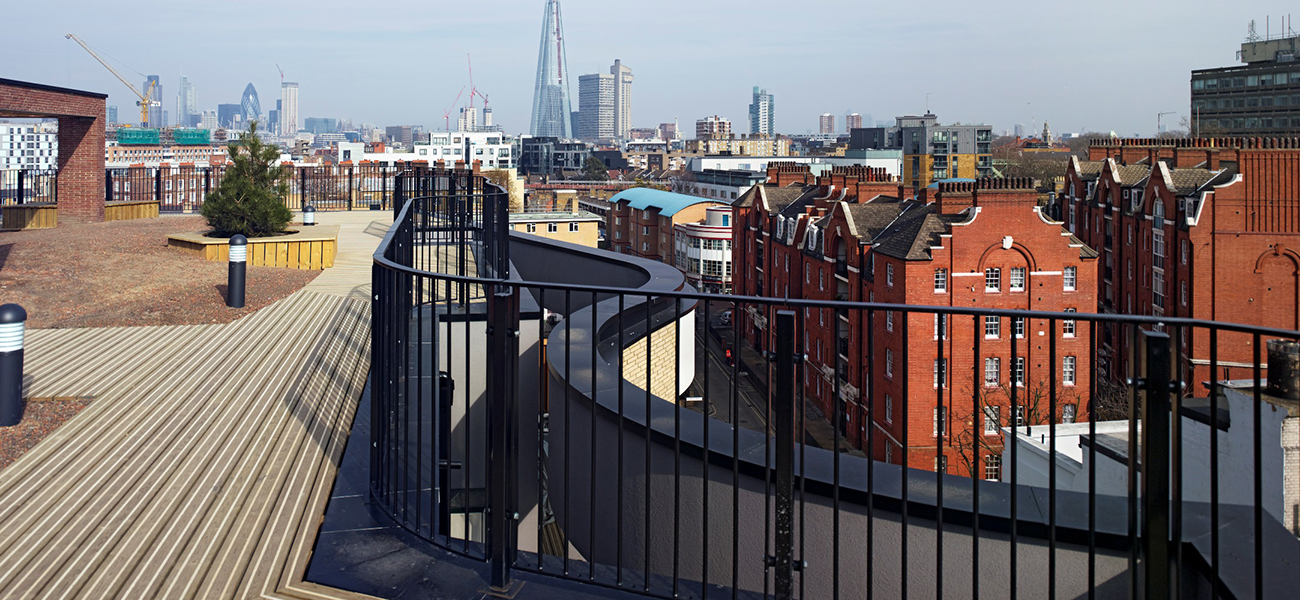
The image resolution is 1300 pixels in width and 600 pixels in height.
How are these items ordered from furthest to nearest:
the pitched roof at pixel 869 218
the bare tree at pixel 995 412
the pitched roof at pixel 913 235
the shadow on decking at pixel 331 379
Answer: the pitched roof at pixel 869 218 < the pitched roof at pixel 913 235 < the shadow on decking at pixel 331 379 < the bare tree at pixel 995 412

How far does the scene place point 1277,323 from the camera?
110ft

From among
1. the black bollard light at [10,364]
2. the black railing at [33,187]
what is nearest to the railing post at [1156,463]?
the black bollard light at [10,364]

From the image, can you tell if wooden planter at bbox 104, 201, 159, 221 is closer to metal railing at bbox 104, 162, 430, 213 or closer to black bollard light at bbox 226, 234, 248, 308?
metal railing at bbox 104, 162, 430, 213

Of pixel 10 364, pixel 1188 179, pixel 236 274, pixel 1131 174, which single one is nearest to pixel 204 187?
pixel 236 274

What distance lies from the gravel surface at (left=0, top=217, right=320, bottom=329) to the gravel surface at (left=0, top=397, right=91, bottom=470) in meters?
3.19

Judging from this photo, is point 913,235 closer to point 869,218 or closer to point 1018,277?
point 1018,277

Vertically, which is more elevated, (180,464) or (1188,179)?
→ (1188,179)

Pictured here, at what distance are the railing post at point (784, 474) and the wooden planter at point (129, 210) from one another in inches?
858

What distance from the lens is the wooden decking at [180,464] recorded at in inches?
143

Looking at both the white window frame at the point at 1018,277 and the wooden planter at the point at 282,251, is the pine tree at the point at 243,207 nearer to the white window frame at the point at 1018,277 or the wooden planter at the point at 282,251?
the wooden planter at the point at 282,251

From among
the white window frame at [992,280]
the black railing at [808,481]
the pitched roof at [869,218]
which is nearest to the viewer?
the black railing at [808,481]

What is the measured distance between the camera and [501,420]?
3383mm

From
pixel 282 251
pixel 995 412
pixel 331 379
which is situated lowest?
pixel 995 412

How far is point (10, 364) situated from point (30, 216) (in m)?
15.5
